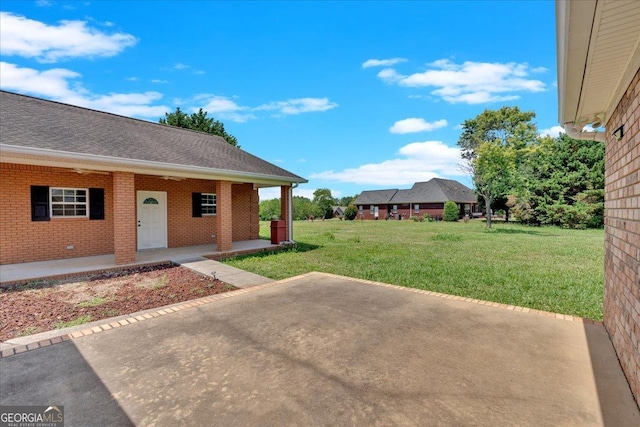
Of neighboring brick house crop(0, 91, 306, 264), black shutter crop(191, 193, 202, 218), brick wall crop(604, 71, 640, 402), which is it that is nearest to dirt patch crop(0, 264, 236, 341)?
neighboring brick house crop(0, 91, 306, 264)

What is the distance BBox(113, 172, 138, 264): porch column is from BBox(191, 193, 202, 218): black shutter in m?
3.72

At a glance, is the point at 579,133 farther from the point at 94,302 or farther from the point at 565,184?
the point at 565,184

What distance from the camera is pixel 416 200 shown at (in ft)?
139

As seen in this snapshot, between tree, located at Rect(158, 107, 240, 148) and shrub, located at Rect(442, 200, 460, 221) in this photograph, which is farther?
shrub, located at Rect(442, 200, 460, 221)

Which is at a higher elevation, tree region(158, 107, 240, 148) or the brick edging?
tree region(158, 107, 240, 148)

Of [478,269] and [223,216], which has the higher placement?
[223,216]

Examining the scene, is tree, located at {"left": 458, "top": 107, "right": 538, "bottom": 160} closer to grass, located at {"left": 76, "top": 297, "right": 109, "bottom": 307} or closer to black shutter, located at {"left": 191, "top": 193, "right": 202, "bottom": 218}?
black shutter, located at {"left": 191, "top": 193, "right": 202, "bottom": 218}

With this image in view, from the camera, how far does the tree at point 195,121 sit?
31.5 meters

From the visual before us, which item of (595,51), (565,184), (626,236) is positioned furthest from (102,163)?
(565,184)

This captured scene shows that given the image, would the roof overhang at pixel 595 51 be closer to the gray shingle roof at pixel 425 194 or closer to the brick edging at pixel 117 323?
the brick edging at pixel 117 323

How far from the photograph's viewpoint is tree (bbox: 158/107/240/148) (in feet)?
103

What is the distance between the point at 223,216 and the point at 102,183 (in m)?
4.02

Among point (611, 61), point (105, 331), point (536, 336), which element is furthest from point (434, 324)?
point (105, 331)

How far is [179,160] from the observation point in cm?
930
